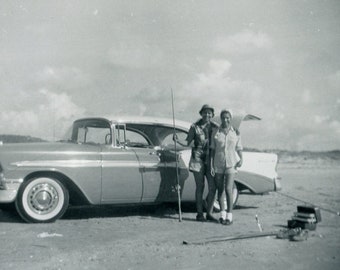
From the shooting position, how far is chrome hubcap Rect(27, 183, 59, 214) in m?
6.70

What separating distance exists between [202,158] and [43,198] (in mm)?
2440

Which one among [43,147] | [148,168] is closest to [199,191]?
[148,168]

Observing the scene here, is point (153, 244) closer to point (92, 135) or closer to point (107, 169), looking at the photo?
point (107, 169)

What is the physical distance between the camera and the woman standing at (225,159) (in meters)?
6.92

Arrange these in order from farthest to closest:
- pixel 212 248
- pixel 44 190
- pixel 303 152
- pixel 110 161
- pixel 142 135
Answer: pixel 303 152
pixel 142 135
pixel 110 161
pixel 44 190
pixel 212 248

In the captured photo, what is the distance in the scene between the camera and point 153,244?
17.7ft

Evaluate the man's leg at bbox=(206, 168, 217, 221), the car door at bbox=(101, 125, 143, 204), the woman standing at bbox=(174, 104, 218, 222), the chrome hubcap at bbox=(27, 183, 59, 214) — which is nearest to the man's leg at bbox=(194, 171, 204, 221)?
the woman standing at bbox=(174, 104, 218, 222)

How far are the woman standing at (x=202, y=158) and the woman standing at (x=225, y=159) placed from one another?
14 cm

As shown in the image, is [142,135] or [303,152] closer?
[142,135]

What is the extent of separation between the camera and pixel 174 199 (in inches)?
300

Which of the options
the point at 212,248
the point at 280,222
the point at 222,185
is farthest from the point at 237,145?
the point at 212,248

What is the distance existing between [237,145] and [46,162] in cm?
281

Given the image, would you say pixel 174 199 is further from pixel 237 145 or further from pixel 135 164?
pixel 237 145

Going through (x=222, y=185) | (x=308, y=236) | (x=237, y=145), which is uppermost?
A: (x=237, y=145)
